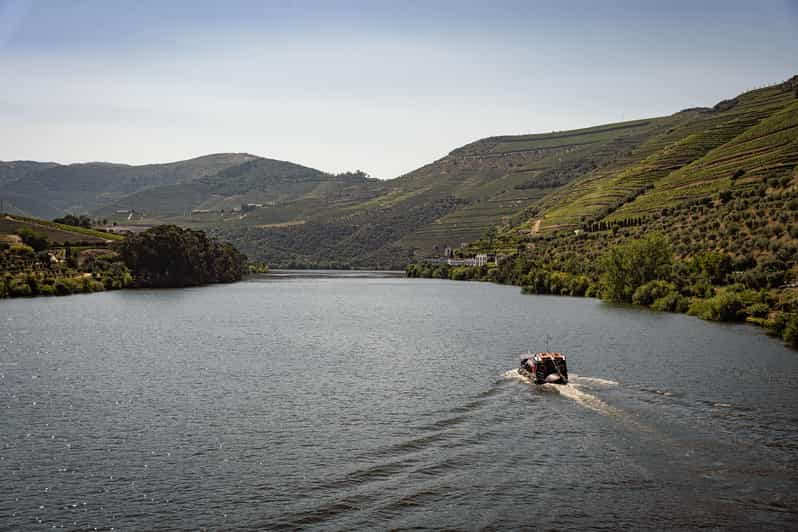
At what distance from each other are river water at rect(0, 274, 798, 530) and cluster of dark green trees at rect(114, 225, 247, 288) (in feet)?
319

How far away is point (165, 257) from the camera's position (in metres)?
170

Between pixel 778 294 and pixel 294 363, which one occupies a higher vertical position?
pixel 778 294

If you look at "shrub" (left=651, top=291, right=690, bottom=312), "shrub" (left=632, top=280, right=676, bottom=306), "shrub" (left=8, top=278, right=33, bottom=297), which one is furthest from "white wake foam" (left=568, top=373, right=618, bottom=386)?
"shrub" (left=8, top=278, right=33, bottom=297)

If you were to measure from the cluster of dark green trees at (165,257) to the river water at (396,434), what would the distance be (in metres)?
97.3

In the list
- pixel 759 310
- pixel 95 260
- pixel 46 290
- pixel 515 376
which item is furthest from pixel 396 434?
pixel 95 260

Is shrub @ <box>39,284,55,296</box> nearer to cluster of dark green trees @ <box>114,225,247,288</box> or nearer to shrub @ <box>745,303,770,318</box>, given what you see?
cluster of dark green trees @ <box>114,225,247,288</box>

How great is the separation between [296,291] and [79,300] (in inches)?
1761

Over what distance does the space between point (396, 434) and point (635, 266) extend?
80.0 meters

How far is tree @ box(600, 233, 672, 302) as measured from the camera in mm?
105175

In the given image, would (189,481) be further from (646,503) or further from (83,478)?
(646,503)

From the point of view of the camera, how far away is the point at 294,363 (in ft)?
185

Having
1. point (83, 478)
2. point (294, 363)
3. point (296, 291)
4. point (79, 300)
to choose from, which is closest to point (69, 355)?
point (294, 363)

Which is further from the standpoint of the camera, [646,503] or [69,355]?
[69,355]

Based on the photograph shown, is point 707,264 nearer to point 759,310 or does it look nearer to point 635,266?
point 635,266
